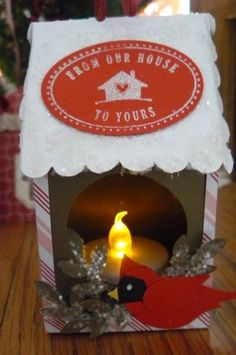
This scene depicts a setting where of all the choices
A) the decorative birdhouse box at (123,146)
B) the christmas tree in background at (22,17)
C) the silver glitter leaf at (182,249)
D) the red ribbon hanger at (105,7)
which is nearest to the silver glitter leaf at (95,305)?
the decorative birdhouse box at (123,146)

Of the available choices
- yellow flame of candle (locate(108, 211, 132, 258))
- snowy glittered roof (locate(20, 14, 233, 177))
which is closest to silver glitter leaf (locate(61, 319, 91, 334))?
yellow flame of candle (locate(108, 211, 132, 258))

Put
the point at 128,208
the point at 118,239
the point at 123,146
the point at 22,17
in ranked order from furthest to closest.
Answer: the point at 22,17 < the point at 128,208 < the point at 118,239 < the point at 123,146

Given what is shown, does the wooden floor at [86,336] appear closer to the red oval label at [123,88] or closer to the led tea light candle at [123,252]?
the led tea light candle at [123,252]

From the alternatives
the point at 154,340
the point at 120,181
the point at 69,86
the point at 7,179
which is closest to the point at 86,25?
the point at 69,86

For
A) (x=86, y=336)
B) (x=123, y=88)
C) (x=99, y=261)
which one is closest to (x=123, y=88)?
(x=123, y=88)

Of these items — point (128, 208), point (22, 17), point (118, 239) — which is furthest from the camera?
point (22, 17)

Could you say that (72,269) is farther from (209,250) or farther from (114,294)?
(209,250)

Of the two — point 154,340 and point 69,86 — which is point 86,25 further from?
point 154,340
